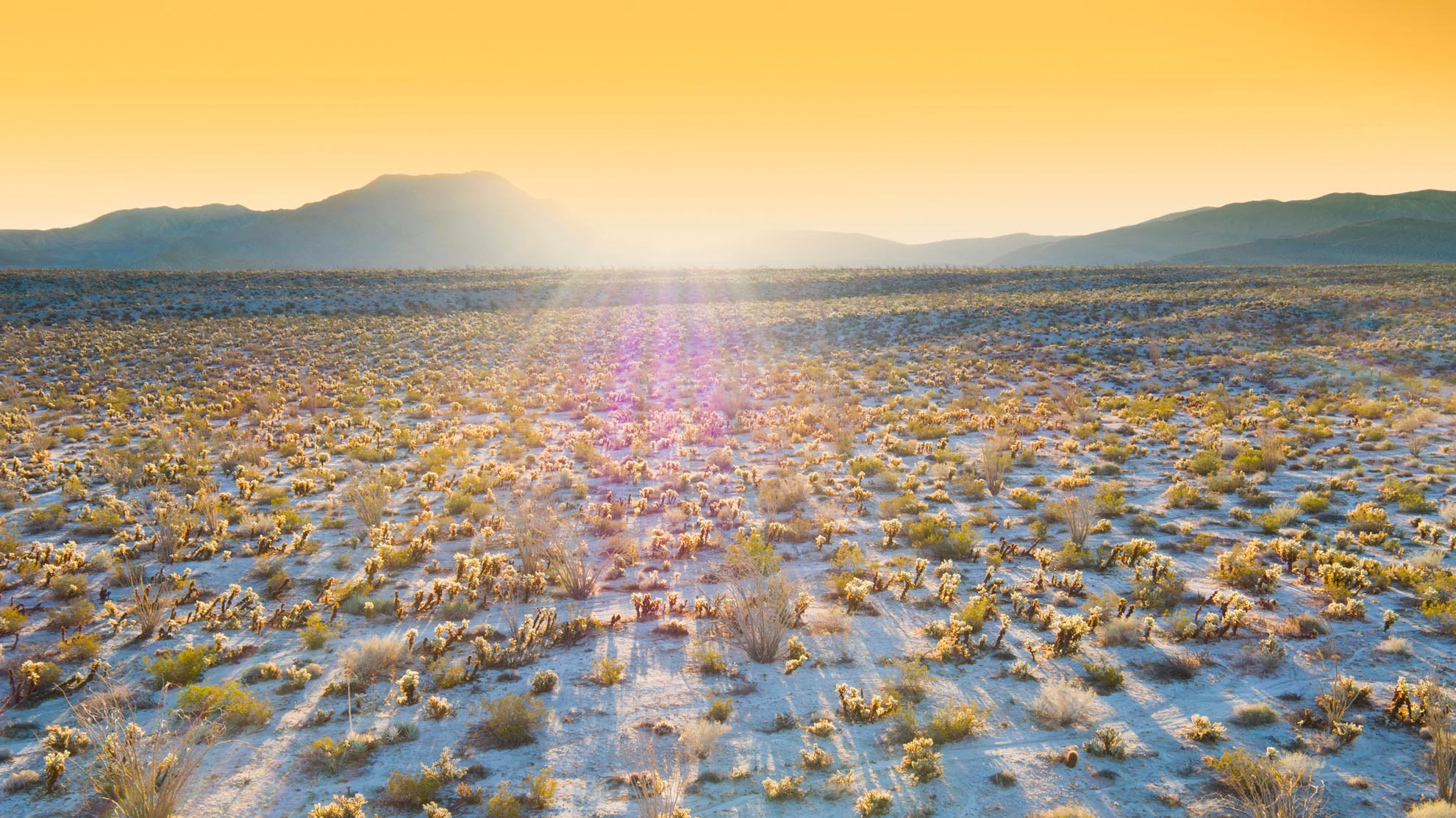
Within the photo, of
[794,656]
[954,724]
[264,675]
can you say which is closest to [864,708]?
[954,724]

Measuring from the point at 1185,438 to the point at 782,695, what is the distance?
14659 millimetres

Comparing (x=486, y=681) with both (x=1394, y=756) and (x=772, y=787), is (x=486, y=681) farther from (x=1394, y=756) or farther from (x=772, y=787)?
(x=1394, y=756)

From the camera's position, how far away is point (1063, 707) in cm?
630

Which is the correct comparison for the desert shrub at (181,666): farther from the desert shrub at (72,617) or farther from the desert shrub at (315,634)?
the desert shrub at (72,617)

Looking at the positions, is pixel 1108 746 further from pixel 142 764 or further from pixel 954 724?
pixel 142 764

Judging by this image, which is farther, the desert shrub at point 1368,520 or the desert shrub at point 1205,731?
the desert shrub at point 1368,520

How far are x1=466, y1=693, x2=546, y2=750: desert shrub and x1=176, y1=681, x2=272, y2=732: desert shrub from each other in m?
1.91

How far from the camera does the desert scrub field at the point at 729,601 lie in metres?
5.71

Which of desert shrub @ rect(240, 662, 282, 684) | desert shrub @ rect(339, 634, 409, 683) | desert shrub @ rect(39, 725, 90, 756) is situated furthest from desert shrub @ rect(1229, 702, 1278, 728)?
desert shrub @ rect(39, 725, 90, 756)

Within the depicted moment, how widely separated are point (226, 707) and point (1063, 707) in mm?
7605

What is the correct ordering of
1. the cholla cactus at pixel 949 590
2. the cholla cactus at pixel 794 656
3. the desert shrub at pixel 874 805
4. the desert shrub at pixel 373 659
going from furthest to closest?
1. the cholla cactus at pixel 949 590
2. the cholla cactus at pixel 794 656
3. the desert shrub at pixel 373 659
4. the desert shrub at pixel 874 805

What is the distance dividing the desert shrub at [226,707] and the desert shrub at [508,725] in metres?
1.91

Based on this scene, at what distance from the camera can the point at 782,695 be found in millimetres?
6984

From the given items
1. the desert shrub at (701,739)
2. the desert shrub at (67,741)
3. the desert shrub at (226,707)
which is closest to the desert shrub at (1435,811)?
the desert shrub at (701,739)
